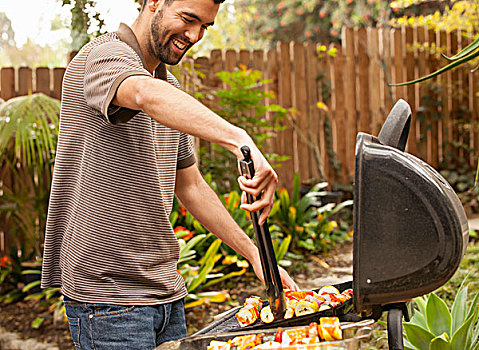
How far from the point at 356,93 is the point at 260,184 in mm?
6045

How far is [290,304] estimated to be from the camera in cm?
136

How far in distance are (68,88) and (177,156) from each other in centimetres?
47

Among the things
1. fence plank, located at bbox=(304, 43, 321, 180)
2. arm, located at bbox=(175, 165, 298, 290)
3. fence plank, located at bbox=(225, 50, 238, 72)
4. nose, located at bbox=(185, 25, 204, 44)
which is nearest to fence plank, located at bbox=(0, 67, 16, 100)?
fence plank, located at bbox=(225, 50, 238, 72)

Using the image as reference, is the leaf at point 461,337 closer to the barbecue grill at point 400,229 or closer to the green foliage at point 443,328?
the green foliage at point 443,328

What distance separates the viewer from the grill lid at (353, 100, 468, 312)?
108 centimetres

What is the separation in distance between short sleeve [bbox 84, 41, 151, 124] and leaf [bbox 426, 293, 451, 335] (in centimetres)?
154

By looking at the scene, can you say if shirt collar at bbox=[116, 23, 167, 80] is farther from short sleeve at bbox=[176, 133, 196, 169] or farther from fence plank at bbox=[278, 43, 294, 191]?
fence plank at bbox=[278, 43, 294, 191]

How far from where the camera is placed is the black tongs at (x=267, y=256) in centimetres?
110

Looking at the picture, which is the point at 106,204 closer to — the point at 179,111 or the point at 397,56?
the point at 179,111

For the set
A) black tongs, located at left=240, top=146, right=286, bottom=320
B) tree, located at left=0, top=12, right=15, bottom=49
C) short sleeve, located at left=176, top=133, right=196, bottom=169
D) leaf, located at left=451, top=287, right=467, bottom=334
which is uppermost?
tree, located at left=0, top=12, right=15, bottom=49

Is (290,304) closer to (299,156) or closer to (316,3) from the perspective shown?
(299,156)

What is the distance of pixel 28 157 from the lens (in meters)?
3.71

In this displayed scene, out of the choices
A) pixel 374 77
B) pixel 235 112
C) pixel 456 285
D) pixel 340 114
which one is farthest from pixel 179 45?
pixel 374 77

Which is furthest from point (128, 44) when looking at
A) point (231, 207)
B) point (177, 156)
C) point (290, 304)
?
point (231, 207)
